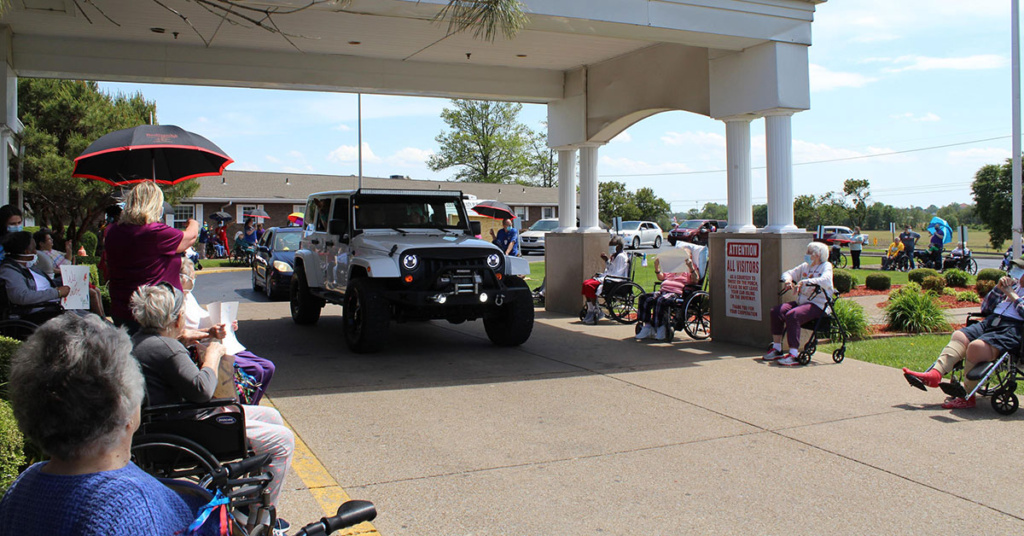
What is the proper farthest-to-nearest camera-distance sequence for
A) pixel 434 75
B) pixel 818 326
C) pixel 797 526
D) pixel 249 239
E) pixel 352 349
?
pixel 249 239
pixel 434 75
pixel 352 349
pixel 818 326
pixel 797 526

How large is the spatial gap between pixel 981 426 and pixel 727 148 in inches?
214

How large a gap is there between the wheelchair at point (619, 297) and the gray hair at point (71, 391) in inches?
420

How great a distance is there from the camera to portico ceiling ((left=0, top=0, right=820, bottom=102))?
9117mm

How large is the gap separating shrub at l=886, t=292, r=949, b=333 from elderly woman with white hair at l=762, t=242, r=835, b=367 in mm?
3180

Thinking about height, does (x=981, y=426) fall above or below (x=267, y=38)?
below

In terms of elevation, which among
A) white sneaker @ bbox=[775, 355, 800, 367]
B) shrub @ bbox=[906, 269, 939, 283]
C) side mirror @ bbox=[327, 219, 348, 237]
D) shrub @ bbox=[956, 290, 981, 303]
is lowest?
white sneaker @ bbox=[775, 355, 800, 367]

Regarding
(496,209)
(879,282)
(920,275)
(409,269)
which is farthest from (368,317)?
(920,275)

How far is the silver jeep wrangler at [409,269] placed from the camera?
30.7ft

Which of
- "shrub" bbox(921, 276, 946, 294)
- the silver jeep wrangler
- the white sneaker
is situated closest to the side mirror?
the silver jeep wrangler

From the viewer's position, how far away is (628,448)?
5754 millimetres

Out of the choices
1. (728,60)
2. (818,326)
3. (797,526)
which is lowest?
(797,526)

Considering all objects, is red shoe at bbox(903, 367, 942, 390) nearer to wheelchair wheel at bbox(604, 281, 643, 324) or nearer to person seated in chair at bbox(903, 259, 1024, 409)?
person seated in chair at bbox(903, 259, 1024, 409)

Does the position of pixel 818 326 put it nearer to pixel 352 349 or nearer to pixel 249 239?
pixel 352 349

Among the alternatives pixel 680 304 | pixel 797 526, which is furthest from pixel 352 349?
pixel 797 526
